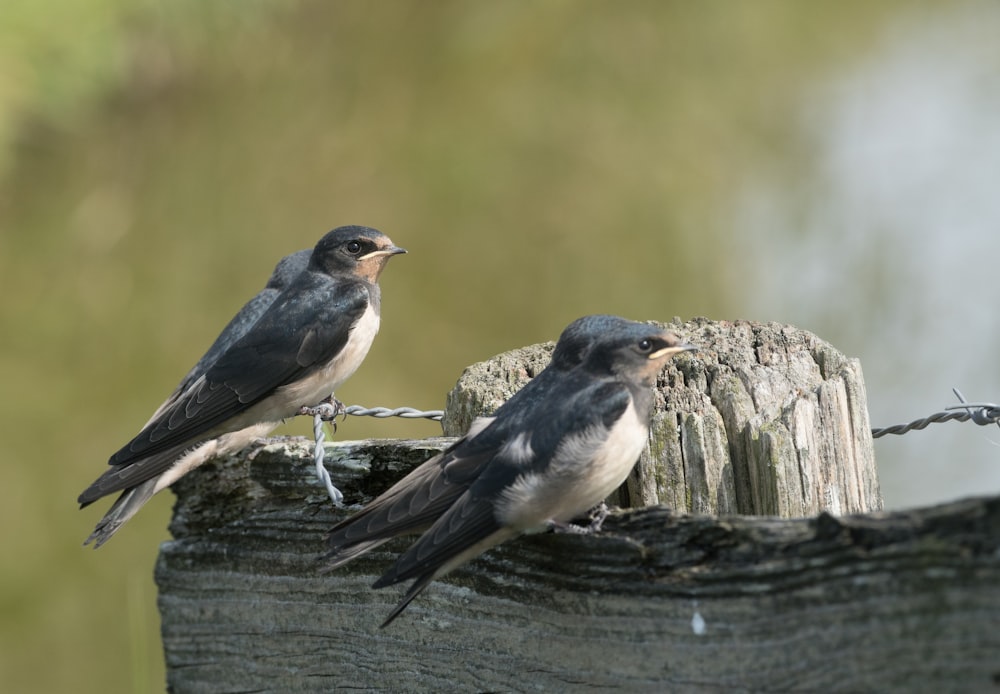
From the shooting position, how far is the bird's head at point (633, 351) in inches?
102

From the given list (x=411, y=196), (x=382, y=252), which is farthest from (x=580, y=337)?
(x=411, y=196)

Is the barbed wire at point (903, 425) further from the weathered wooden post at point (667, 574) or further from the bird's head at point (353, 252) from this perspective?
the bird's head at point (353, 252)

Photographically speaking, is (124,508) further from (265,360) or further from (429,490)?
(429,490)

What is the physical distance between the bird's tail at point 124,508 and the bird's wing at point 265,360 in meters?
0.09

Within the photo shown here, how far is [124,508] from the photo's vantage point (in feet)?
11.8

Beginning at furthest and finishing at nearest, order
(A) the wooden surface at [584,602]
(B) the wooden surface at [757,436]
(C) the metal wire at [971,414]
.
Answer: (C) the metal wire at [971,414]
(B) the wooden surface at [757,436]
(A) the wooden surface at [584,602]

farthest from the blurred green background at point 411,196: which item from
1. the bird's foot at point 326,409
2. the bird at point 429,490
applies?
the bird at point 429,490

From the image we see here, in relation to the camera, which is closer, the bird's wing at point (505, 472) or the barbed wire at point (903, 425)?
the bird's wing at point (505, 472)

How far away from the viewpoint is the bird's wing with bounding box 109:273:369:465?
363 cm

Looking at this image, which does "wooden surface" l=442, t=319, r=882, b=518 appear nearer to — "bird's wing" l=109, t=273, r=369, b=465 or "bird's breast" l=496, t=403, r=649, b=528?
"bird's breast" l=496, t=403, r=649, b=528

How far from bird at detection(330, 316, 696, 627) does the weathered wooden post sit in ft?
0.33

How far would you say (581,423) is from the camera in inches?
96.6

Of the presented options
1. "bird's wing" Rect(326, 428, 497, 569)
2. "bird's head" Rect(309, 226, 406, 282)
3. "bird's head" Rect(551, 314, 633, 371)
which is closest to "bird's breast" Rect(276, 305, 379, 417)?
"bird's head" Rect(309, 226, 406, 282)

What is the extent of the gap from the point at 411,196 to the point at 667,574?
479 centimetres
